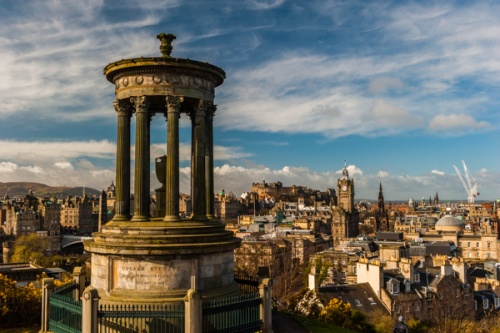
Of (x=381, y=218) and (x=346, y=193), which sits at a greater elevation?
(x=346, y=193)

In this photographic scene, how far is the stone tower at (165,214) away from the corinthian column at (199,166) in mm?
36

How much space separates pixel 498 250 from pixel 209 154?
105809 mm

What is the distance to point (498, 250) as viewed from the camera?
10806 centimetres

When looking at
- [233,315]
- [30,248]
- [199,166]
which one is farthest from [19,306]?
[30,248]

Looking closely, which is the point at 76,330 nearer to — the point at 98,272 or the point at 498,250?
the point at 98,272

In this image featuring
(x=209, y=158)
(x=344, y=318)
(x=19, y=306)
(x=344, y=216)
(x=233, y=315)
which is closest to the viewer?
(x=233, y=315)

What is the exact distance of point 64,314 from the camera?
1677cm

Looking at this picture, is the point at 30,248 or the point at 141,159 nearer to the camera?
the point at 141,159

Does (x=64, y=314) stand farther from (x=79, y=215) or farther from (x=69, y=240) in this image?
(x=79, y=215)

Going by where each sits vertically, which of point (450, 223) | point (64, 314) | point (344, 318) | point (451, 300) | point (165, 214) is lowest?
point (451, 300)

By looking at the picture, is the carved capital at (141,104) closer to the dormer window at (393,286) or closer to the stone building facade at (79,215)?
the dormer window at (393,286)

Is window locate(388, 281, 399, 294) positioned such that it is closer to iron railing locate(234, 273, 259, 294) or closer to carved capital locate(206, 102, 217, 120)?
iron railing locate(234, 273, 259, 294)

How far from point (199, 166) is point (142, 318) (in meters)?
5.53

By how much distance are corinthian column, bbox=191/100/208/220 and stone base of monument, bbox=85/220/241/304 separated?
109cm
